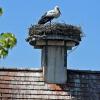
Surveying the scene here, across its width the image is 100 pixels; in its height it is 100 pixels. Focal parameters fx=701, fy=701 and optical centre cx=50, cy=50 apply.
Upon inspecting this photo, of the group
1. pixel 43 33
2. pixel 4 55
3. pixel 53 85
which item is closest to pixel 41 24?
pixel 43 33

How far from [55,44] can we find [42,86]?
1.48 metres

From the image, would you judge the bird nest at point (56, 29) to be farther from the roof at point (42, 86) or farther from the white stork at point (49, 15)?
the roof at point (42, 86)

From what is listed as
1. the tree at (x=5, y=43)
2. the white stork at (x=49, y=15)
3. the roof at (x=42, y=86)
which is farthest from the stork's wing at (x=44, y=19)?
the tree at (x=5, y=43)

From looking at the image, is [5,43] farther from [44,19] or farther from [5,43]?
[44,19]

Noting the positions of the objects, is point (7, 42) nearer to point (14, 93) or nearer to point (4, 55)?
point (4, 55)

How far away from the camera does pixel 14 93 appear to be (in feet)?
71.1

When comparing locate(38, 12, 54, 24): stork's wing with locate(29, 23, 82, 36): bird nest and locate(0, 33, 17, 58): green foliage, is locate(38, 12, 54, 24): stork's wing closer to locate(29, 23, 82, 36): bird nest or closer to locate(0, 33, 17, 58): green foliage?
locate(29, 23, 82, 36): bird nest

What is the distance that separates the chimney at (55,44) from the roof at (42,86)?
270 mm

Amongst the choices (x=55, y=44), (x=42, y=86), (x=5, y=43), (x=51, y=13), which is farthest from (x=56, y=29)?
(x=5, y=43)

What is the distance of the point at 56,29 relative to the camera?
73.6 ft

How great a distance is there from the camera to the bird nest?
73.5 ft

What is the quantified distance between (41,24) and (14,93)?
2540 mm

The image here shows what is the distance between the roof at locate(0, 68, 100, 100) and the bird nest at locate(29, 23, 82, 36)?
4.11 feet

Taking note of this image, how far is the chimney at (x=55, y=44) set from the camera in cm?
2242
